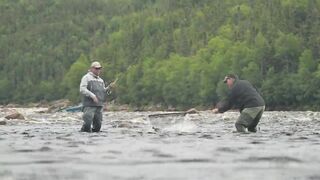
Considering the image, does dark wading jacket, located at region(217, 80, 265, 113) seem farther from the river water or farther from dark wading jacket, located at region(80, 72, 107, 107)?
the river water

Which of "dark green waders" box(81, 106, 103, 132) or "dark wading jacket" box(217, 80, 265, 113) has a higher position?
"dark wading jacket" box(217, 80, 265, 113)

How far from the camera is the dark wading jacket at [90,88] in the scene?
73.6ft

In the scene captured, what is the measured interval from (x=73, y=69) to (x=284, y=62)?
79.7m

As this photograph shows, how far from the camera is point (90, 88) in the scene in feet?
74.1

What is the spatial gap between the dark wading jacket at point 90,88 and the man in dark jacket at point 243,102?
12.9 feet

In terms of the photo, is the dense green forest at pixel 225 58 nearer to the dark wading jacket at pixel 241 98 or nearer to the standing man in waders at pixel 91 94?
the dark wading jacket at pixel 241 98

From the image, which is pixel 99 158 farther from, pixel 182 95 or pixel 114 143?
pixel 182 95

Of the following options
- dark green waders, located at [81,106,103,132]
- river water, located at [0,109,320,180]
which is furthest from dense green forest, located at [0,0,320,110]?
river water, located at [0,109,320,180]

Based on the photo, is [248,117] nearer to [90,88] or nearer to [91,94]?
[91,94]

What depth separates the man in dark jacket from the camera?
71.7ft

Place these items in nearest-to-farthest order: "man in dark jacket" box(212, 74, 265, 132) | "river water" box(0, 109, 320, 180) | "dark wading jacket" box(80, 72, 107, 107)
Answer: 1. "river water" box(0, 109, 320, 180)
2. "man in dark jacket" box(212, 74, 265, 132)
3. "dark wading jacket" box(80, 72, 107, 107)

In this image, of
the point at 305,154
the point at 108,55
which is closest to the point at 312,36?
the point at 108,55

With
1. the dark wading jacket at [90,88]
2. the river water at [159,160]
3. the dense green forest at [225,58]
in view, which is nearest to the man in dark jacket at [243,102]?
the dark wading jacket at [90,88]

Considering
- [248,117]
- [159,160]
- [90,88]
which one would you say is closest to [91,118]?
[90,88]
